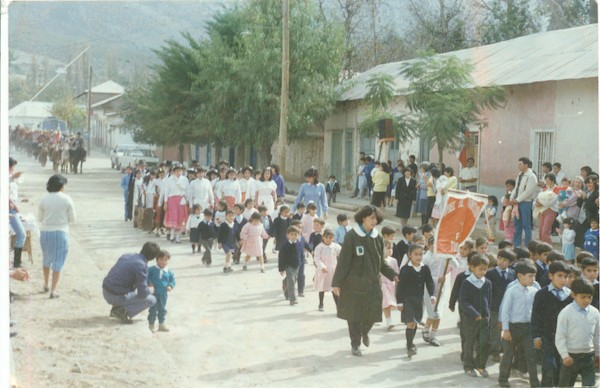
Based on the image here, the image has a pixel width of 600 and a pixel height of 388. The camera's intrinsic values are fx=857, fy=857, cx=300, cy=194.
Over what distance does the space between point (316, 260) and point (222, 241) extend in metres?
2.37

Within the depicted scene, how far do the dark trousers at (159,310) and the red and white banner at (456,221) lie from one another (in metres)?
2.49

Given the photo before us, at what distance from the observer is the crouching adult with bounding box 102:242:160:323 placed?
751 centimetres

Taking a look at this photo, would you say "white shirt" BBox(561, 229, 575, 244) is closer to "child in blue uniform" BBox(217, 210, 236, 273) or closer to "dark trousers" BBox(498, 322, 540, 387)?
"dark trousers" BBox(498, 322, 540, 387)

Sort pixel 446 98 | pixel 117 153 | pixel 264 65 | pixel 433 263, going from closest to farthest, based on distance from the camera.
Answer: pixel 433 263
pixel 117 153
pixel 446 98
pixel 264 65

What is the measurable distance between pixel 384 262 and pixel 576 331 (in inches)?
77.2

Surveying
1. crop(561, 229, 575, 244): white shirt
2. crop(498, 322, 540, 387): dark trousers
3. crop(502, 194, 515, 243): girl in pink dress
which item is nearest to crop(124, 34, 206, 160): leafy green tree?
crop(502, 194, 515, 243): girl in pink dress

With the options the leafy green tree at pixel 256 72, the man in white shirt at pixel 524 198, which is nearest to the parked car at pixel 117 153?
the leafy green tree at pixel 256 72

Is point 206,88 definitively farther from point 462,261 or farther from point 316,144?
point 462,261

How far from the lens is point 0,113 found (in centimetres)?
621

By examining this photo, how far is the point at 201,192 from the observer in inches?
487

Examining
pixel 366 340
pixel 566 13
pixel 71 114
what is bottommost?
pixel 366 340

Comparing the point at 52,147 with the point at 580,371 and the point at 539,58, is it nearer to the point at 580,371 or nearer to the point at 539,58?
the point at 580,371

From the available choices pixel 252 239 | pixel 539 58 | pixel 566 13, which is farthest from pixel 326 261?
pixel 566 13

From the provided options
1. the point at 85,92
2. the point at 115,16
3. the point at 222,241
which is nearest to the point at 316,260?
the point at 222,241
